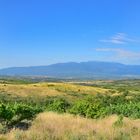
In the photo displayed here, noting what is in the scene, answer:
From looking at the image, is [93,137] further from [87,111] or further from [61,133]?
[87,111]

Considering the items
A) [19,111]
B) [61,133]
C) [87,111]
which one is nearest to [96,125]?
[61,133]

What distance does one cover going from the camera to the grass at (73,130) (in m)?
11.2

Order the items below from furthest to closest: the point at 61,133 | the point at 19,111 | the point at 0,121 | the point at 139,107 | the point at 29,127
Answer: the point at 139,107, the point at 19,111, the point at 0,121, the point at 29,127, the point at 61,133

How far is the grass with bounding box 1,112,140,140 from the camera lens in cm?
1120

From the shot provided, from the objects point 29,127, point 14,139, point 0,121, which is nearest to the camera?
point 14,139

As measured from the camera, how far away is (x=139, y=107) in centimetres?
1972

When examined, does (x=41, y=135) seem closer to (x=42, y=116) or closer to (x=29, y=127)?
(x=29, y=127)

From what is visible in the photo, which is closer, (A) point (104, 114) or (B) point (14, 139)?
(B) point (14, 139)

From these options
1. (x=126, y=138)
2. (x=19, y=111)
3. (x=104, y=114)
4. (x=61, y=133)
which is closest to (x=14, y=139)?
(x=61, y=133)

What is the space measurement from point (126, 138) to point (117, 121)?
2871 mm

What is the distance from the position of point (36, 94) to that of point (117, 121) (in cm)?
6247

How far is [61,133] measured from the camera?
1188 centimetres

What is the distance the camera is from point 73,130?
12406 mm

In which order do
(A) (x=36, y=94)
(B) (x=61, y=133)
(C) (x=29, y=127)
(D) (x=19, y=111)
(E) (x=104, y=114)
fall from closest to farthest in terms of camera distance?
(B) (x=61, y=133)
(C) (x=29, y=127)
(D) (x=19, y=111)
(E) (x=104, y=114)
(A) (x=36, y=94)
